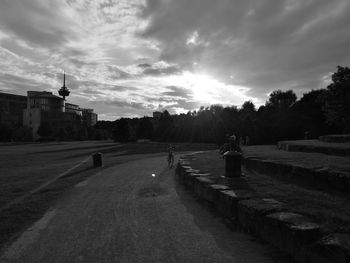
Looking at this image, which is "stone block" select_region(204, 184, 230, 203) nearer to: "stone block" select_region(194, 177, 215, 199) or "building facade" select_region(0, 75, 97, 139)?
"stone block" select_region(194, 177, 215, 199)

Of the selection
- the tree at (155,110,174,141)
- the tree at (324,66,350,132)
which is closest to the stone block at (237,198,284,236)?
the tree at (324,66,350,132)

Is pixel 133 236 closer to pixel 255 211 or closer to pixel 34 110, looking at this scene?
pixel 255 211

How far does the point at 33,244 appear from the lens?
250 inches

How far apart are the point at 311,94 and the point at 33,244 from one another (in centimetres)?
7522

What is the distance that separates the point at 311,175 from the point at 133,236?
502 cm

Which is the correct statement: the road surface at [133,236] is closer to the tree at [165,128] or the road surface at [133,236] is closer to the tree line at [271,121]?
the tree line at [271,121]

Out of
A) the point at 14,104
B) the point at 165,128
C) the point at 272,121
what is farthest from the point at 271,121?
the point at 14,104

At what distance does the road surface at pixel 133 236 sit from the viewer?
5566 millimetres

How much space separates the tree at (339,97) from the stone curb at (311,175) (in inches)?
1089

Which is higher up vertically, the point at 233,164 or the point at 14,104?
the point at 14,104

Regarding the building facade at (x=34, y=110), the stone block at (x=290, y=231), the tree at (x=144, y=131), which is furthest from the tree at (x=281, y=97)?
the building facade at (x=34, y=110)

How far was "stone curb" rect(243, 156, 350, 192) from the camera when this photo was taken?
317 inches

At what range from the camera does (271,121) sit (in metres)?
65.6

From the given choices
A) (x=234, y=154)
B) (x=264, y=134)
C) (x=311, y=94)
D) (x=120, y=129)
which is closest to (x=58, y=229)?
(x=234, y=154)
